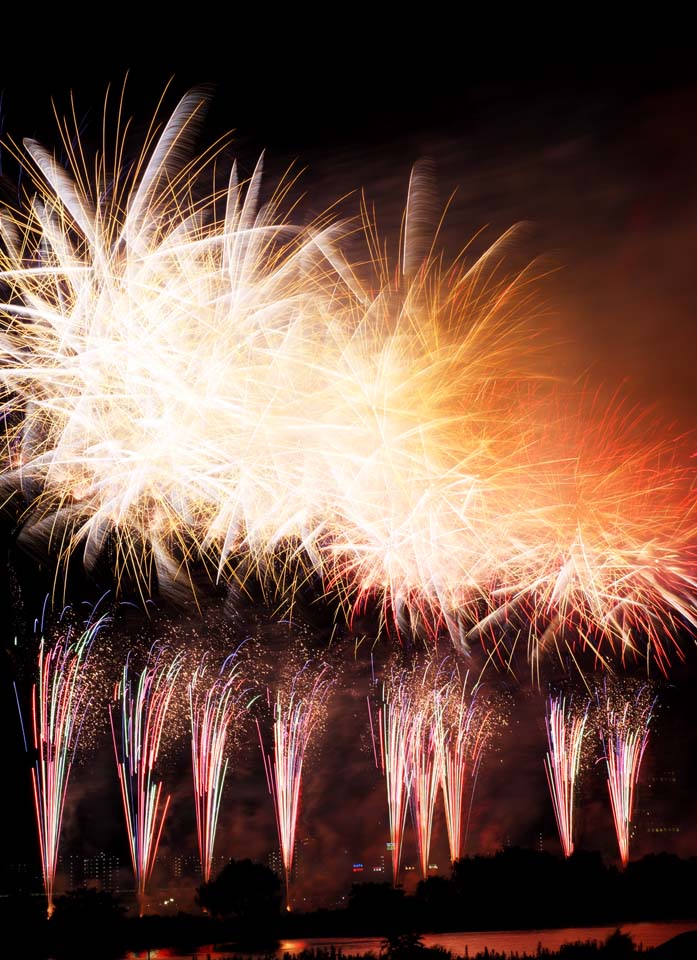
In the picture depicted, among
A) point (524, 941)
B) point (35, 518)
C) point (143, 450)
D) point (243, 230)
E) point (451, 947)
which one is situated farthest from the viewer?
point (524, 941)

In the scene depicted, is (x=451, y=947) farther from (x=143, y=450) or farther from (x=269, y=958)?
(x=143, y=450)

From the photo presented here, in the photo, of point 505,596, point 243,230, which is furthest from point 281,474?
point 505,596

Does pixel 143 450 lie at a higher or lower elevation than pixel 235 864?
higher

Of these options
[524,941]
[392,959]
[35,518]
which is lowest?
[524,941]

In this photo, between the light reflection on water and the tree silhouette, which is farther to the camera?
the tree silhouette

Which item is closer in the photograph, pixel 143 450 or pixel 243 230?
pixel 243 230

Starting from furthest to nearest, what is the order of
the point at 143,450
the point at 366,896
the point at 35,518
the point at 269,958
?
the point at 366,896 < the point at 269,958 < the point at 35,518 < the point at 143,450

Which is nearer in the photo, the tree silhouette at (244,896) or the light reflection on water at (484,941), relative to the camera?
the light reflection on water at (484,941)

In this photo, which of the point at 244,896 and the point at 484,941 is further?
the point at 244,896
